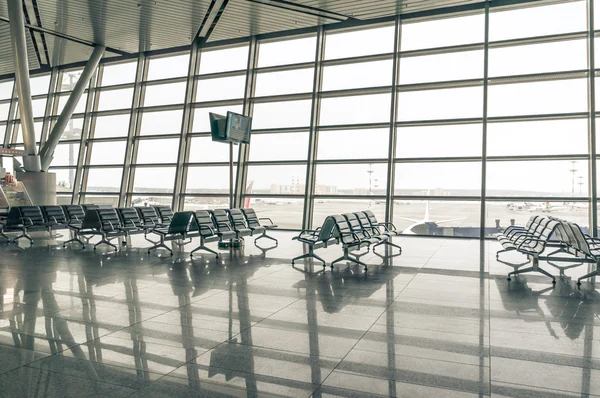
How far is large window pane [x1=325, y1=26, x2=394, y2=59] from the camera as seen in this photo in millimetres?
11281

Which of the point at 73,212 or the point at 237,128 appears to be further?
the point at 73,212

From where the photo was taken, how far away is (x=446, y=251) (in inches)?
323

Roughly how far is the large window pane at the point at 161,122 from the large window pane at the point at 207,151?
2.47 feet

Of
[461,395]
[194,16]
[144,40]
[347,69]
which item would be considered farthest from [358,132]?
[461,395]

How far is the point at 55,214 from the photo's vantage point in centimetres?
926

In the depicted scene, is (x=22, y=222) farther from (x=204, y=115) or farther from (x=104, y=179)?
(x=204, y=115)

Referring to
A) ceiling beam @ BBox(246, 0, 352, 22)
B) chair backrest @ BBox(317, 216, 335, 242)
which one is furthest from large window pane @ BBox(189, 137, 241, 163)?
chair backrest @ BBox(317, 216, 335, 242)

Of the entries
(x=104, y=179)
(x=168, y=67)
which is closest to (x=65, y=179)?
(x=104, y=179)

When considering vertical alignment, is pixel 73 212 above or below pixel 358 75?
below

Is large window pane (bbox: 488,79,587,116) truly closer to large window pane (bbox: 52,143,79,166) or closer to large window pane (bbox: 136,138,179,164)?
large window pane (bbox: 136,138,179,164)

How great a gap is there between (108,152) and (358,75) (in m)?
8.10

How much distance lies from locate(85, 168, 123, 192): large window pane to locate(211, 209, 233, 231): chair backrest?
6.93 metres

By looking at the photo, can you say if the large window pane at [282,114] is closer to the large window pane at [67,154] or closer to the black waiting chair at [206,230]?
the black waiting chair at [206,230]

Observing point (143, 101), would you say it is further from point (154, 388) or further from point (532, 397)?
point (532, 397)
